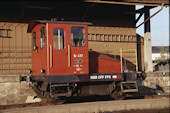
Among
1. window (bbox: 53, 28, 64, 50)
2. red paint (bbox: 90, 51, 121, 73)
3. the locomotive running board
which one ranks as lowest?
the locomotive running board

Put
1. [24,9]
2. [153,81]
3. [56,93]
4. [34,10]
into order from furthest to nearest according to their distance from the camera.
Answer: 1. [153,81]
2. [34,10]
3. [24,9]
4. [56,93]

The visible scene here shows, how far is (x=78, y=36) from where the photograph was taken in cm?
831

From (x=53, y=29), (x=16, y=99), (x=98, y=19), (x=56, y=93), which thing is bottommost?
(x=16, y=99)

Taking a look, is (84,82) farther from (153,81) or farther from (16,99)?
(153,81)

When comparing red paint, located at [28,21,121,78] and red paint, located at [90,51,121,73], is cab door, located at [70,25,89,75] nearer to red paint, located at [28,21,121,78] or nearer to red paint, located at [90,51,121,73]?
red paint, located at [28,21,121,78]

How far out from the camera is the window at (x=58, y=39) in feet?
26.3

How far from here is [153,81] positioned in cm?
1411

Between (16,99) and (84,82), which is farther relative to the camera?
(16,99)

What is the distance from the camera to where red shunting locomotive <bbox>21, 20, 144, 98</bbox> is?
7898mm

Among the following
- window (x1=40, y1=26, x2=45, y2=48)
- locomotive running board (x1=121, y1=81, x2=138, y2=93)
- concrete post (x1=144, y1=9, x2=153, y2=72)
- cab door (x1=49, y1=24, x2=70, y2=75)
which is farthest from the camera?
concrete post (x1=144, y1=9, x2=153, y2=72)

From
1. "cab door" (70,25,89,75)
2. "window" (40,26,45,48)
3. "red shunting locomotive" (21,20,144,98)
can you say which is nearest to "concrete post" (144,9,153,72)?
"red shunting locomotive" (21,20,144,98)

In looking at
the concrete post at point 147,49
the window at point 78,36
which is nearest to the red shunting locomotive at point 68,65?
the window at point 78,36

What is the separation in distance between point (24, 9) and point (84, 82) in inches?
243

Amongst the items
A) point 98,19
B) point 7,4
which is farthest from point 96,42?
point 7,4
